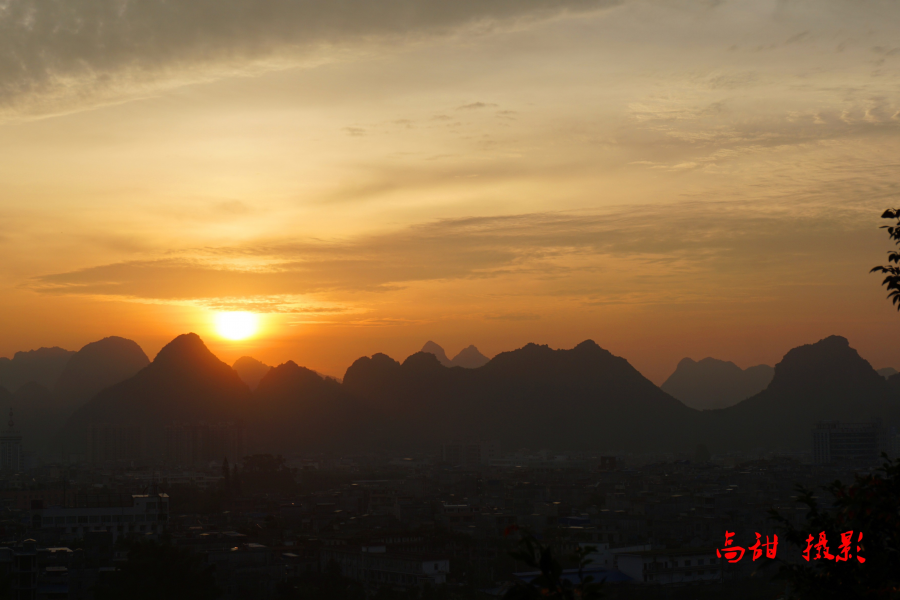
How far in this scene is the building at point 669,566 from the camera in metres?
30.5

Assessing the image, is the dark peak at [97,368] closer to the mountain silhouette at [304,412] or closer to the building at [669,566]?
the mountain silhouette at [304,412]

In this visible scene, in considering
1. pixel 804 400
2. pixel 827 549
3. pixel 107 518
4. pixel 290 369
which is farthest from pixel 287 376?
pixel 827 549

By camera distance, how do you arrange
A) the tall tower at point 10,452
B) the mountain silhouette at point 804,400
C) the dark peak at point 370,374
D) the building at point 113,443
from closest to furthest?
the tall tower at point 10,452 → the building at point 113,443 → the mountain silhouette at point 804,400 → the dark peak at point 370,374

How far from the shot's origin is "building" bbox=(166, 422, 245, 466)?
113 m

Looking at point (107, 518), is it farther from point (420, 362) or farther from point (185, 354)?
point (420, 362)

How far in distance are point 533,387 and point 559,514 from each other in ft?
336

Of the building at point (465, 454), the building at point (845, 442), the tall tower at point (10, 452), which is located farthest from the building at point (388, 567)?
the tall tower at point (10, 452)

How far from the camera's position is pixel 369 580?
101 feet

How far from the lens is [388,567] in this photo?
30.5 m

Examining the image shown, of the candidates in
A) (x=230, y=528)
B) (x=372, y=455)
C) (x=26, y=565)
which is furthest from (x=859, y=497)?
(x=372, y=455)

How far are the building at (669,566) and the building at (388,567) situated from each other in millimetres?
6307

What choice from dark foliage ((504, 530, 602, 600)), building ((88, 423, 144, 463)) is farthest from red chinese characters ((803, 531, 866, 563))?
building ((88, 423, 144, 463))

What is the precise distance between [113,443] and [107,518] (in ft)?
293

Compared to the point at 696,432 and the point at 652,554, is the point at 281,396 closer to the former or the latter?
the point at 696,432
